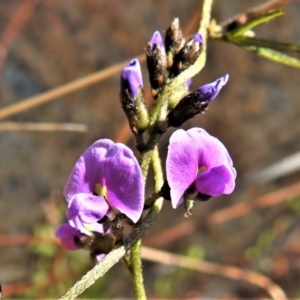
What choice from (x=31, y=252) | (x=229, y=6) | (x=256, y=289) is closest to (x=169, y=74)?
(x=229, y=6)

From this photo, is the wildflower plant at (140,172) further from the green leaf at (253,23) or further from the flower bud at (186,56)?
the green leaf at (253,23)

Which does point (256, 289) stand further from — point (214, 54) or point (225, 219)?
point (214, 54)

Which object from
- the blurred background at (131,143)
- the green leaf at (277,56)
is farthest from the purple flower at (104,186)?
the blurred background at (131,143)

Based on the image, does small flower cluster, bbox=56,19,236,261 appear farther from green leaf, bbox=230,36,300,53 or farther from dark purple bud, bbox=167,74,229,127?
green leaf, bbox=230,36,300,53

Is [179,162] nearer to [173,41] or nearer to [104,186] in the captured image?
[104,186]

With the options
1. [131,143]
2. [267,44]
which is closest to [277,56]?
[267,44]

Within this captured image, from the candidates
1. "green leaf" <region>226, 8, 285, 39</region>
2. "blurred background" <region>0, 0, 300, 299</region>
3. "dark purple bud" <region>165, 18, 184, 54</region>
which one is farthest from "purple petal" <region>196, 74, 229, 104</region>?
"blurred background" <region>0, 0, 300, 299</region>
